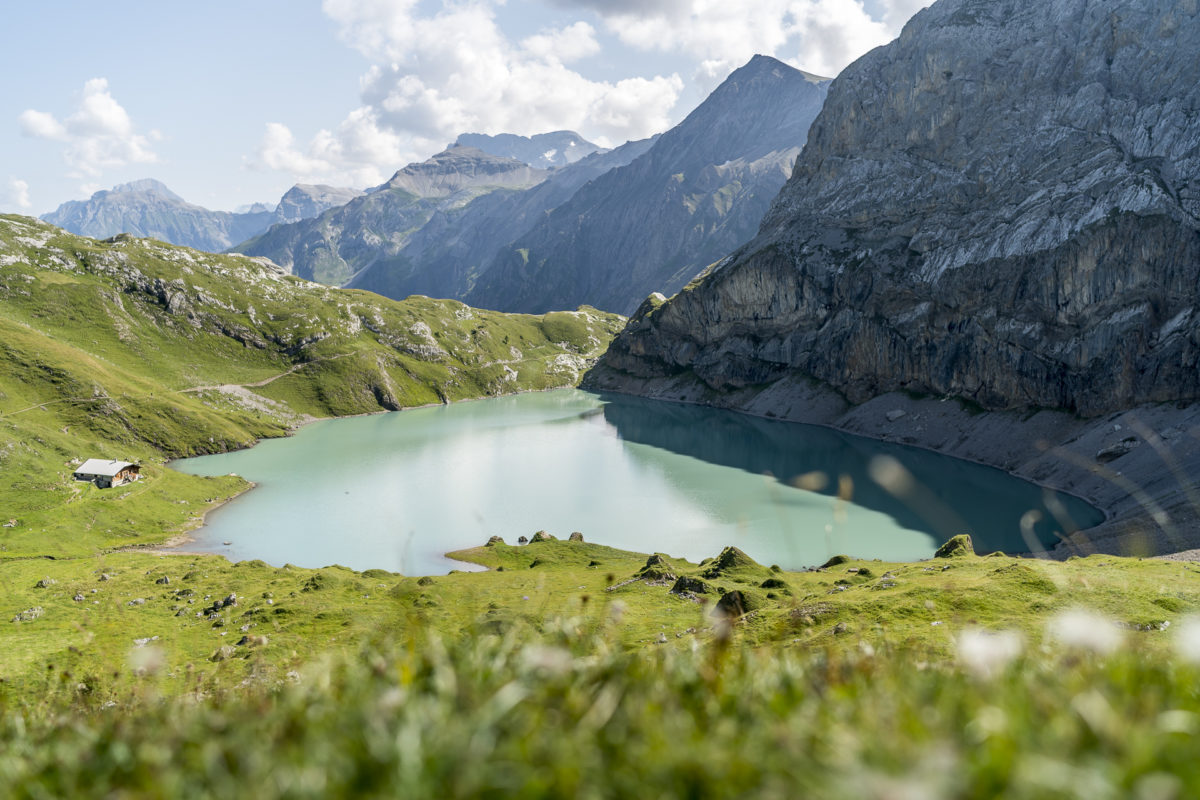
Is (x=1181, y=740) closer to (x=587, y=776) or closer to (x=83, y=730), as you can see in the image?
(x=587, y=776)

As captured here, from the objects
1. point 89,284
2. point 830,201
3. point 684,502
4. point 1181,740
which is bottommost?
point 684,502

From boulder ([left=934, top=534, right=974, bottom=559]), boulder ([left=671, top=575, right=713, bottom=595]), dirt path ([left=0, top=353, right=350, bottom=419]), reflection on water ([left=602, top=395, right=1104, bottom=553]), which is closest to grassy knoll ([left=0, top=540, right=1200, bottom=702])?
boulder ([left=671, top=575, right=713, bottom=595])

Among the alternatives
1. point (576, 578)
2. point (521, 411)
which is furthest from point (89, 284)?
point (576, 578)

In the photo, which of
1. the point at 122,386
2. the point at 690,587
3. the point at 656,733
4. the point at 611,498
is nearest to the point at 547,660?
the point at 656,733

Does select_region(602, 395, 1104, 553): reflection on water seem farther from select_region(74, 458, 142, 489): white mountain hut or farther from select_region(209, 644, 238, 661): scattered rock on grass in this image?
select_region(74, 458, 142, 489): white mountain hut

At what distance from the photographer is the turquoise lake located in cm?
7969

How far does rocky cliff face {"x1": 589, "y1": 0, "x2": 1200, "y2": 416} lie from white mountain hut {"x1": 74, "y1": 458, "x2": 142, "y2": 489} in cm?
14720

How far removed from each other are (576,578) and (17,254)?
19876 centimetres

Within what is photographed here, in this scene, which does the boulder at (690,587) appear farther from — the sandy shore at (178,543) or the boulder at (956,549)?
the sandy shore at (178,543)

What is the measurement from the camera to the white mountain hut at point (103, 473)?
87.8m

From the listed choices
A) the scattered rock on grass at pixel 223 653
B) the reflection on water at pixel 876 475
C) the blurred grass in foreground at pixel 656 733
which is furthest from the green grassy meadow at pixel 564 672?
the reflection on water at pixel 876 475

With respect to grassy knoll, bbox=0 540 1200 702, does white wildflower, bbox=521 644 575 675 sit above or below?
above

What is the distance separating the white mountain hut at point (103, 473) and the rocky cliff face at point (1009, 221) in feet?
483

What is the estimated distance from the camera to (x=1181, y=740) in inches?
179
